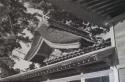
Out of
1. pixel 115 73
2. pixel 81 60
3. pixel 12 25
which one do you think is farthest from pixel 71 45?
pixel 12 25

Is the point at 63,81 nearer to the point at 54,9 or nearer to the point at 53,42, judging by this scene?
the point at 53,42

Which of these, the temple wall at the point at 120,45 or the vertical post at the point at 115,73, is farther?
the vertical post at the point at 115,73

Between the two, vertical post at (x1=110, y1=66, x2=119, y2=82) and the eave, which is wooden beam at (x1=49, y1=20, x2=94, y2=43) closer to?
the eave

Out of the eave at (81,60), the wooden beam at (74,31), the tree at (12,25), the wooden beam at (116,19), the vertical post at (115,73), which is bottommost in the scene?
the vertical post at (115,73)

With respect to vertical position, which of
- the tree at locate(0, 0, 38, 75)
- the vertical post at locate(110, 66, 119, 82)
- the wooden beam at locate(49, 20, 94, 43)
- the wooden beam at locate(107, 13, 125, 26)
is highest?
the tree at locate(0, 0, 38, 75)

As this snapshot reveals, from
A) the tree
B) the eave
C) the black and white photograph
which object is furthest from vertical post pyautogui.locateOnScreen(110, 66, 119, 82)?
the tree

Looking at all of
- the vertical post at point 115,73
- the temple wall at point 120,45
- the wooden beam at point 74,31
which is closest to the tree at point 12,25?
the wooden beam at point 74,31

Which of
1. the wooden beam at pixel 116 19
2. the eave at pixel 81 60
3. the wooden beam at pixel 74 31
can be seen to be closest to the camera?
the wooden beam at pixel 116 19

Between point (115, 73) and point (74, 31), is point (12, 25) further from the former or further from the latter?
point (115, 73)

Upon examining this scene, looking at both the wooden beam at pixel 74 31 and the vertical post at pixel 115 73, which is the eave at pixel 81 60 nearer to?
the vertical post at pixel 115 73
